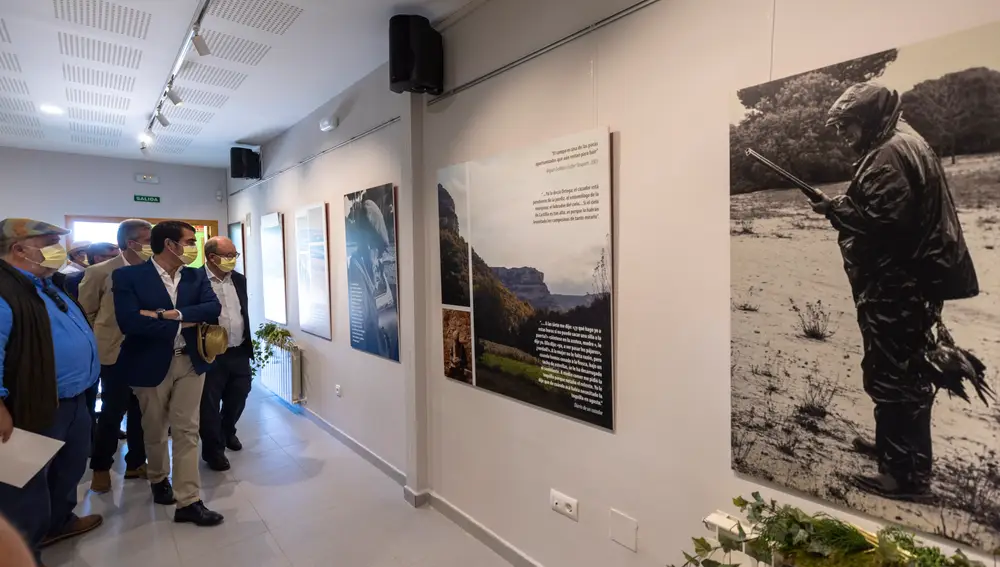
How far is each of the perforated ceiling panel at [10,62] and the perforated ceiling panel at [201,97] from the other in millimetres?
866

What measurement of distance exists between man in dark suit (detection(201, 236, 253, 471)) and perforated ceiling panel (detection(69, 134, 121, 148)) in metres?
2.78

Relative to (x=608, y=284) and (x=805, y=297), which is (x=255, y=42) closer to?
(x=608, y=284)

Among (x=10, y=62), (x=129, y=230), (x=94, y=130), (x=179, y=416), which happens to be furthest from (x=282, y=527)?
(x=94, y=130)

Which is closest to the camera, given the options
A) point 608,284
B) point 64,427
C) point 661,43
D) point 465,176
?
point 661,43

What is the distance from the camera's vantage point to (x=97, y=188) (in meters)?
5.80

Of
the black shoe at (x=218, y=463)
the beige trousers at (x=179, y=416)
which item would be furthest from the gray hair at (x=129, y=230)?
the black shoe at (x=218, y=463)

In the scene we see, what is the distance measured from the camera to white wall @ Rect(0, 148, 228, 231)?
5355mm

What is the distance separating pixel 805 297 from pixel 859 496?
0.55 m

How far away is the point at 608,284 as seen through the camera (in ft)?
6.18

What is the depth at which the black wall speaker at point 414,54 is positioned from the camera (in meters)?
2.57

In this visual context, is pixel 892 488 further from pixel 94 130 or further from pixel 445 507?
pixel 94 130

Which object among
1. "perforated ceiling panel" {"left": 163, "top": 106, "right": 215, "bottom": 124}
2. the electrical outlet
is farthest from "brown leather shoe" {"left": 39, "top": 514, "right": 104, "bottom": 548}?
"perforated ceiling panel" {"left": 163, "top": 106, "right": 215, "bottom": 124}

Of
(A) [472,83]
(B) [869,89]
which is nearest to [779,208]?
(B) [869,89]

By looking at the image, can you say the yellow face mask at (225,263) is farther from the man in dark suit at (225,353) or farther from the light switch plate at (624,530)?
the light switch plate at (624,530)
